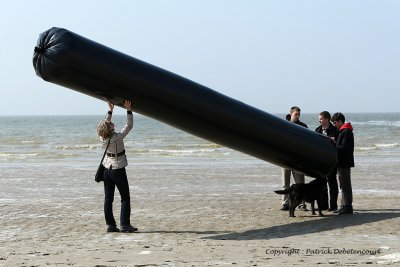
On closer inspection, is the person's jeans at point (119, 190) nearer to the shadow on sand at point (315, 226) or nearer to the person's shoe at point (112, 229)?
the person's shoe at point (112, 229)

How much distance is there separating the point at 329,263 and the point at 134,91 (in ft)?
12.3

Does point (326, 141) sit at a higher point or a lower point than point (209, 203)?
higher

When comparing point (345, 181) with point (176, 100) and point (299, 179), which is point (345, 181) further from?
point (176, 100)

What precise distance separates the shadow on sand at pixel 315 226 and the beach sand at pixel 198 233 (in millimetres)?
15

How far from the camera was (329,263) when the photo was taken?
7145mm

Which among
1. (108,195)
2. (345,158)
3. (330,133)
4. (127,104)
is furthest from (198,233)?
(330,133)

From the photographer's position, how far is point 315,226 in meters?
10.1

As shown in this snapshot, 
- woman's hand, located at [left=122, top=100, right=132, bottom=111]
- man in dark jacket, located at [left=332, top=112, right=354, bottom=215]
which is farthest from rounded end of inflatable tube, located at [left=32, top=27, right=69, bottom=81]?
man in dark jacket, located at [left=332, top=112, right=354, bottom=215]

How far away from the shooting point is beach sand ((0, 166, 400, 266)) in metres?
7.57

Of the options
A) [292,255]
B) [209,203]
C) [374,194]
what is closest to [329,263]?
[292,255]

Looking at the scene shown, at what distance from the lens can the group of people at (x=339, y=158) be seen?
1111 centimetres

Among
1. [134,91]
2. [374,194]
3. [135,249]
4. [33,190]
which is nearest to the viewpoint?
[135,249]

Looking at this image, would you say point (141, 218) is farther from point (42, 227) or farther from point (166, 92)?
point (166, 92)

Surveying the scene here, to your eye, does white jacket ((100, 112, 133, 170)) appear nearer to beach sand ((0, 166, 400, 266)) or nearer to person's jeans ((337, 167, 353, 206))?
beach sand ((0, 166, 400, 266))
